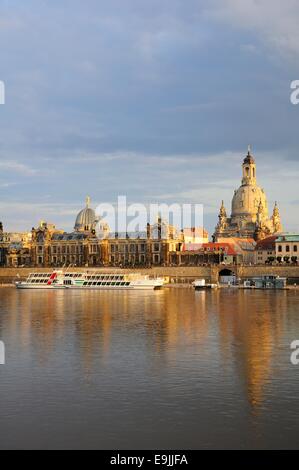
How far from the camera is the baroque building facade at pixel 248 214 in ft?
522

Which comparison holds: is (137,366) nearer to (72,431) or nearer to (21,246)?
(72,431)

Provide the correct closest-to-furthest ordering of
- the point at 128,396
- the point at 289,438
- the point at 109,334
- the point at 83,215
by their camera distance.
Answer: the point at 289,438 → the point at 128,396 → the point at 109,334 → the point at 83,215

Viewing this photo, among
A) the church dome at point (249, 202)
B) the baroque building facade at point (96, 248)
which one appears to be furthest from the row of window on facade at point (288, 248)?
the church dome at point (249, 202)

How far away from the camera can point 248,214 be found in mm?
162375

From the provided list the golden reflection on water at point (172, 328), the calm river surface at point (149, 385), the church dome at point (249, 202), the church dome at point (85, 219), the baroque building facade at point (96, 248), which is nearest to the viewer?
the calm river surface at point (149, 385)

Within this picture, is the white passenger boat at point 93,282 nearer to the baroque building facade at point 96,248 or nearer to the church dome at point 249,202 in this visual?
the baroque building facade at point 96,248

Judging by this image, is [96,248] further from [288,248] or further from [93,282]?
[288,248]

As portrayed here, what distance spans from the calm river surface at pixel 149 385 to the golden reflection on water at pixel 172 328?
0.09 m

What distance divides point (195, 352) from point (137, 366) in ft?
16.2

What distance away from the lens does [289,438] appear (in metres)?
21.4

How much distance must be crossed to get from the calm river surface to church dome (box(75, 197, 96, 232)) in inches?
4196

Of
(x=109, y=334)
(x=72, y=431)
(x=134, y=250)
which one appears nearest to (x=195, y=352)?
(x=109, y=334)

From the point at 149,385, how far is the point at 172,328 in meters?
19.1
